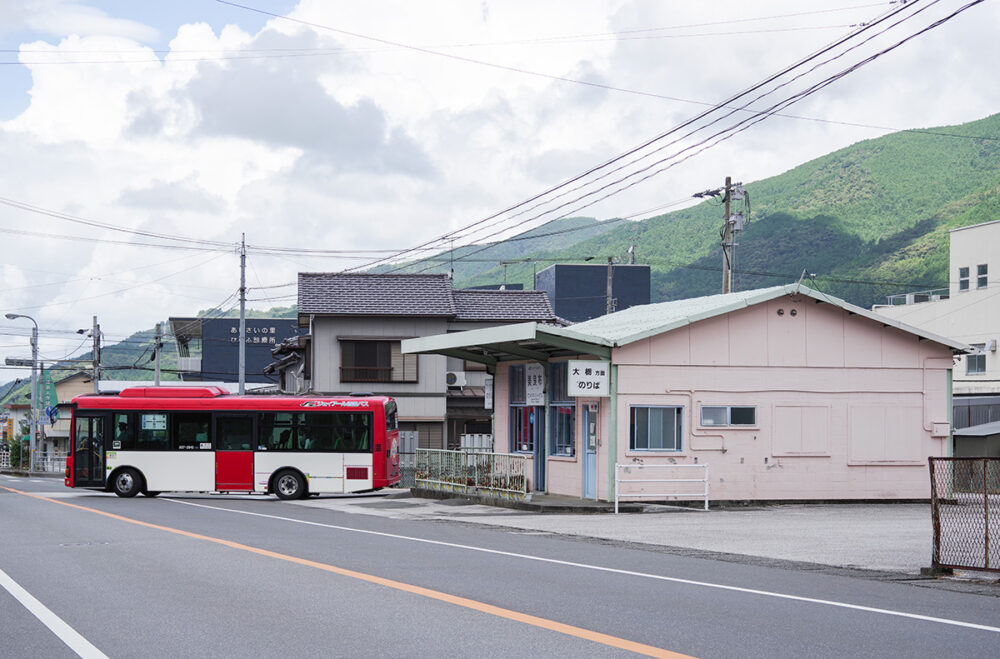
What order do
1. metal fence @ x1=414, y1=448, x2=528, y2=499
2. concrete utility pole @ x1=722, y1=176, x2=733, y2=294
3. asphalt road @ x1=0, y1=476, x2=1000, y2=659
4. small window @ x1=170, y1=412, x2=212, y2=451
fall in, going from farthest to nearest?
concrete utility pole @ x1=722, y1=176, x2=733, y2=294 < small window @ x1=170, y1=412, x2=212, y2=451 < metal fence @ x1=414, y1=448, x2=528, y2=499 < asphalt road @ x1=0, y1=476, x2=1000, y2=659

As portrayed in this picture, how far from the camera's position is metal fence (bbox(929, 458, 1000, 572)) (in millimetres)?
12506

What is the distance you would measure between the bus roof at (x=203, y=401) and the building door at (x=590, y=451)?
724 cm

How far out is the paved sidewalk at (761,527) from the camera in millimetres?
15219

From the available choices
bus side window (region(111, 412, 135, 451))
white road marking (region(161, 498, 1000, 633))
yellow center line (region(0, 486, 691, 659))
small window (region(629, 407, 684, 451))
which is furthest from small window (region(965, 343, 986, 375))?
yellow center line (region(0, 486, 691, 659))

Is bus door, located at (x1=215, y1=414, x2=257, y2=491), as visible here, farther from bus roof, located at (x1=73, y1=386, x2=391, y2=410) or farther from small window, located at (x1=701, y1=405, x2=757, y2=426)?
small window, located at (x1=701, y1=405, x2=757, y2=426)

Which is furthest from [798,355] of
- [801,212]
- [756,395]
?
[801,212]

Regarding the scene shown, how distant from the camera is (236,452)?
2991cm

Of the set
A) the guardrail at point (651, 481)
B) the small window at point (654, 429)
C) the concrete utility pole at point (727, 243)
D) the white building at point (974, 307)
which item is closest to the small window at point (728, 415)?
the small window at point (654, 429)

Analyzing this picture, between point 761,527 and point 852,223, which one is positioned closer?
point 761,527

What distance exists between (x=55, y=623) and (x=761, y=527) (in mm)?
13467

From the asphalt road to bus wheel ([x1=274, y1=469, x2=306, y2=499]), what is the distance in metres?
13.1

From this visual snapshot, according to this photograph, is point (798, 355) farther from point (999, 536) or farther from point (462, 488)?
point (999, 536)

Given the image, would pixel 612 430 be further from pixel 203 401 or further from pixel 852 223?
pixel 852 223

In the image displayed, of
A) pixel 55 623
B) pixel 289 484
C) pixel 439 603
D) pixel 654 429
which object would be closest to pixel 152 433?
pixel 289 484
